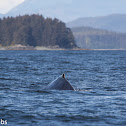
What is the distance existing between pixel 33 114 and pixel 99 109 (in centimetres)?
300

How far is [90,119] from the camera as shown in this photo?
1534 centimetres

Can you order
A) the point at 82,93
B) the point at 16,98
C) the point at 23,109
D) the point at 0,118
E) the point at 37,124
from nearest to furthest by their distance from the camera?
the point at 37,124 < the point at 0,118 < the point at 23,109 < the point at 16,98 < the point at 82,93

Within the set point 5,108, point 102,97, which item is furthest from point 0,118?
point 102,97

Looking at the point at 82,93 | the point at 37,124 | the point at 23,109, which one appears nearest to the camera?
the point at 37,124

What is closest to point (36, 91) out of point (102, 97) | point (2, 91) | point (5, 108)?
point (2, 91)

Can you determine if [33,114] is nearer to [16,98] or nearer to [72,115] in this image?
[72,115]

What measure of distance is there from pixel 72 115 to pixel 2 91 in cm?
815

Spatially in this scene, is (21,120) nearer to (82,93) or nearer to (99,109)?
(99,109)

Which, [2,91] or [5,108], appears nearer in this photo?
[5,108]

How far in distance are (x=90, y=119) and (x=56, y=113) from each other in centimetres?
158

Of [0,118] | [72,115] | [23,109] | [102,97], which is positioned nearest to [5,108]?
[23,109]

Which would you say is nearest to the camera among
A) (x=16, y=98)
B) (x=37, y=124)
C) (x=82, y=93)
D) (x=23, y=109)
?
(x=37, y=124)

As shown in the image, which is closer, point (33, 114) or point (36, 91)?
point (33, 114)

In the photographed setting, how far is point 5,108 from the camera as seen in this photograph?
17.2 meters
